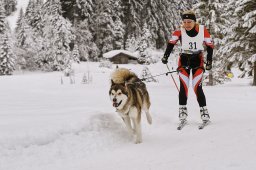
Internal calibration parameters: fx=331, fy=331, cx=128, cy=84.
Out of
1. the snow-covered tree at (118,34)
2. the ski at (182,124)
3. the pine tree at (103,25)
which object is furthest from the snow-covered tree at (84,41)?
the ski at (182,124)

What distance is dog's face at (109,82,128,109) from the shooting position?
20.2ft

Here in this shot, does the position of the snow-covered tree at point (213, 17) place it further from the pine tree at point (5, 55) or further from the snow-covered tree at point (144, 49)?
the pine tree at point (5, 55)

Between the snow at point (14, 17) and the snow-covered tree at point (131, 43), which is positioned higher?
the snow at point (14, 17)

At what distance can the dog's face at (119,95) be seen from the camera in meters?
6.16

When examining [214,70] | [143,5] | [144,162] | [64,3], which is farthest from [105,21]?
[144,162]

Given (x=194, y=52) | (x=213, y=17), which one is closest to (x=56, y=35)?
(x=213, y=17)

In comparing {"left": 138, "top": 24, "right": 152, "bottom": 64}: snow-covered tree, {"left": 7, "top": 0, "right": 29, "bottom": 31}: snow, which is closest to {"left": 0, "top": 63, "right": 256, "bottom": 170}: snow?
{"left": 138, "top": 24, "right": 152, "bottom": 64}: snow-covered tree

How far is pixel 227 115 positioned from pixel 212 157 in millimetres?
4203

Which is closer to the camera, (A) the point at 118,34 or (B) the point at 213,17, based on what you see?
(B) the point at 213,17

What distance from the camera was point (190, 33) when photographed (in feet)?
23.1

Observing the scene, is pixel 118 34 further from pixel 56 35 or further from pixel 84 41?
pixel 56 35

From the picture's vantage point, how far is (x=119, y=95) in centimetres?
616

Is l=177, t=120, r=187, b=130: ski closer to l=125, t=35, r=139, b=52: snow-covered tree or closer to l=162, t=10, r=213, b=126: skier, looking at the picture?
l=162, t=10, r=213, b=126: skier

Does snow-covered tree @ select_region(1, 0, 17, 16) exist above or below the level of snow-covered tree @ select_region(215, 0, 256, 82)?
above
